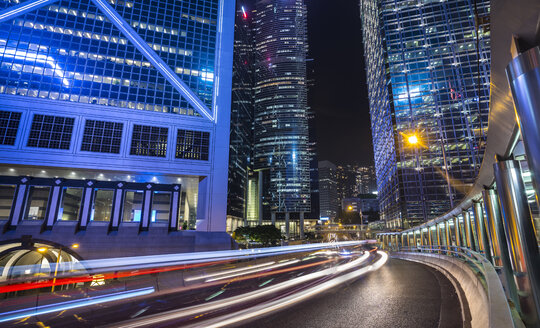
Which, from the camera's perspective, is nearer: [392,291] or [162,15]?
[392,291]

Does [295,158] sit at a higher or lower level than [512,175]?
higher

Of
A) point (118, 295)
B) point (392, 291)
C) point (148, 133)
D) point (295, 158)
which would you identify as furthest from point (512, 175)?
point (295, 158)

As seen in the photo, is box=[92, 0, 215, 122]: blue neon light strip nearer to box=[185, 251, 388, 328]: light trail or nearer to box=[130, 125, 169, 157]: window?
box=[130, 125, 169, 157]: window

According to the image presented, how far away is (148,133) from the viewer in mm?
54031

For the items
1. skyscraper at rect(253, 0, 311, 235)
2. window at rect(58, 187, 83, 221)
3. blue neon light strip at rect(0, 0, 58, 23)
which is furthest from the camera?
skyscraper at rect(253, 0, 311, 235)

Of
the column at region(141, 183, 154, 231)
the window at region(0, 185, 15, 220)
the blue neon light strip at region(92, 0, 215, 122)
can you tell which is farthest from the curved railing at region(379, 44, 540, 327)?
the window at region(0, 185, 15, 220)

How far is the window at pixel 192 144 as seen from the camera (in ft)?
182

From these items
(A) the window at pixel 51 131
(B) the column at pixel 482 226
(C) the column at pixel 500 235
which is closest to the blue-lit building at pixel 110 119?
(A) the window at pixel 51 131

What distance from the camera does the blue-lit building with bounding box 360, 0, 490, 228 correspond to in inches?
2950

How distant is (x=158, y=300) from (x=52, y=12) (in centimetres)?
6593

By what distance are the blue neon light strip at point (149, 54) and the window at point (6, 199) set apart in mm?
33619

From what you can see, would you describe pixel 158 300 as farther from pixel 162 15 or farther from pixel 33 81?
pixel 162 15

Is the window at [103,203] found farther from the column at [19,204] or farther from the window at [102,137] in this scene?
the column at [19,204]

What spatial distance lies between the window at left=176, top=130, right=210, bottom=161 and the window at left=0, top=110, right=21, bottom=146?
26305 millimetres
